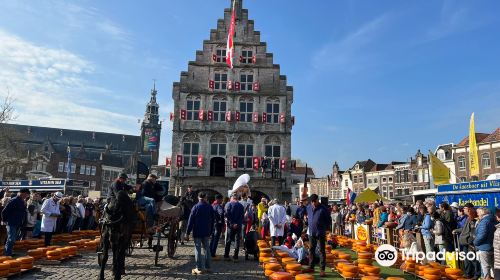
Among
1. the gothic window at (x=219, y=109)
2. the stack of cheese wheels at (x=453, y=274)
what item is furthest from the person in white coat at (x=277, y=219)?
the gothic window at (x=219, y=109)

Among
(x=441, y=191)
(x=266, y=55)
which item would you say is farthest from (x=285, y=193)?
(x=441, y=191)

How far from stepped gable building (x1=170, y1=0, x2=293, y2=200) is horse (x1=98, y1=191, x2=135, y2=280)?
23.1 metres

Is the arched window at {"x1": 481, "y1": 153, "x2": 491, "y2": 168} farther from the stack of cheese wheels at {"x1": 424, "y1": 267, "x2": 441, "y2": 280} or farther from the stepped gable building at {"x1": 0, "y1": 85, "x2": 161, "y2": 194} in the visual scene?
the stepped gable building at {"x1": 0, "y1": 85, "x2": 161, "y2": 194}

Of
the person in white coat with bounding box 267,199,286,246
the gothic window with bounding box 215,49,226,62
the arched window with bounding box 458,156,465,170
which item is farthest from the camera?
the arched window with bounding box 458,156,465,170

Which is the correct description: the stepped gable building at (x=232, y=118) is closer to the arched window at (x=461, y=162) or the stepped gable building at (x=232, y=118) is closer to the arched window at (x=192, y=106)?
the arched window at (x=192, y=106)

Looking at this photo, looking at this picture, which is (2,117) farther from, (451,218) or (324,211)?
(451,218)

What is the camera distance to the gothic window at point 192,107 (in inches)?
1234

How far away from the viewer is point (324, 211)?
337 inches

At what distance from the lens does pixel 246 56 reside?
32688mm

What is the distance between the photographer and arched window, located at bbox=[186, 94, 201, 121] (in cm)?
3134

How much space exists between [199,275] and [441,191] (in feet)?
40.4

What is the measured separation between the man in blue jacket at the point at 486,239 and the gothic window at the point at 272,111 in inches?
981

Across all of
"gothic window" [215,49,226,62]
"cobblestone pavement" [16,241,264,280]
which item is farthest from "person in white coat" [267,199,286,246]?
"gothic window" [215,49,226,62]

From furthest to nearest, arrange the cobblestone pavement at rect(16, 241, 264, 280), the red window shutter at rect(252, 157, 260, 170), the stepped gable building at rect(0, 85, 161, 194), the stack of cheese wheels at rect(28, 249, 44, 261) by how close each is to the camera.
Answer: the stepped gable building at rect(0, 85, 161, 194) < the red window shutter at rect(252, 157, 260, 170) < the stack of cheese wheels at rect(28, 249, 44, 261) < the cobblestone pavement at rect(16, 241, 264, 280)
